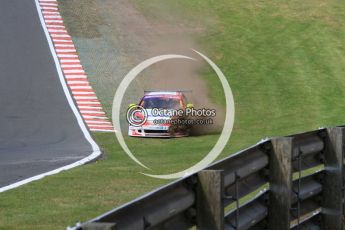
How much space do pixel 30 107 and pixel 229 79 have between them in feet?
30.6

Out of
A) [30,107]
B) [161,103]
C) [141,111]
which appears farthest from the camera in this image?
[30,107]

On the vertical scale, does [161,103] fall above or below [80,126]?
above

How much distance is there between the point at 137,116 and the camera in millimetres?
24828

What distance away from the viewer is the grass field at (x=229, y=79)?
11918 millimetres

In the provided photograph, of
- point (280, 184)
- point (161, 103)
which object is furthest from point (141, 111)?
point (280, 184)

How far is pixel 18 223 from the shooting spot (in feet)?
31.7

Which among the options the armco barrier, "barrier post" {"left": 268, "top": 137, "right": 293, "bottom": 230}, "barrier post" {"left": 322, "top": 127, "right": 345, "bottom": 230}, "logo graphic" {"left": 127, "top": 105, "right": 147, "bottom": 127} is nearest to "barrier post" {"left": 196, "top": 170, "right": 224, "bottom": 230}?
the armco barrier

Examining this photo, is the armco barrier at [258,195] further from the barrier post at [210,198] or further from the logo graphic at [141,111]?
the logo graphic at [141,111]

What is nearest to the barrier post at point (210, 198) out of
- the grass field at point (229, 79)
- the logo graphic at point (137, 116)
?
the grass field at point (229, 79)

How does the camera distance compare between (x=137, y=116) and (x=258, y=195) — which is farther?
(x=137, y=116)

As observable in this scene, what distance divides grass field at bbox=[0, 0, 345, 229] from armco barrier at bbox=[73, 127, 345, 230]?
9.89ft

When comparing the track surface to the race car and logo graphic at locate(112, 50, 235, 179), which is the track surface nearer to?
logo graphic at locate(112, 50, 235, 179)

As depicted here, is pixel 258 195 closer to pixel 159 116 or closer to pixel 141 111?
pixel 159 116

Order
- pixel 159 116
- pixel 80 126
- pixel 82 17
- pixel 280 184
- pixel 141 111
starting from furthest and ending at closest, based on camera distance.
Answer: pixel 82 17
pixel 141 111
pixel 80 126
pixel 159 116
pixel 280 184
